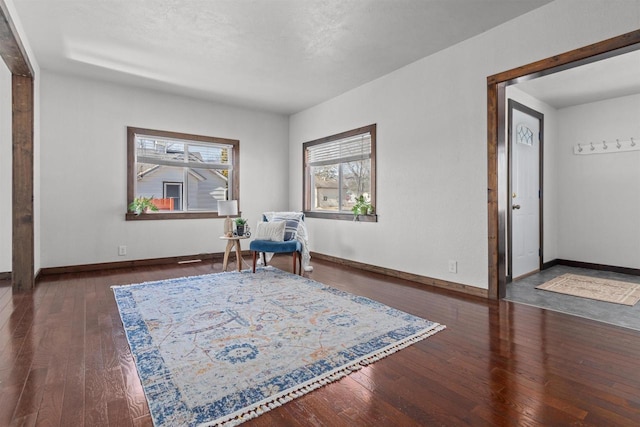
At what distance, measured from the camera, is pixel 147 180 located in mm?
5320

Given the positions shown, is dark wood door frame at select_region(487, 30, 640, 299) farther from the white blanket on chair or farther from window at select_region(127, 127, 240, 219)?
window at select_region(127, 127, 240, 219)

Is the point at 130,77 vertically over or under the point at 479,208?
over

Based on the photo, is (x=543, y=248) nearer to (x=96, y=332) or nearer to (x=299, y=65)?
(x=299, y=65)

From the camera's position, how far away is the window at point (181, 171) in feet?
17.1

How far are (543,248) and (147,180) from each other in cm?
618

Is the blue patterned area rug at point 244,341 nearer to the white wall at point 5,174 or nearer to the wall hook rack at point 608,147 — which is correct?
the white wall at point 5,174

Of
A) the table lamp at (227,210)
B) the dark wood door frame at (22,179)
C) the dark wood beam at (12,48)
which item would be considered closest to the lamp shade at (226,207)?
the table lamp at (227,210)

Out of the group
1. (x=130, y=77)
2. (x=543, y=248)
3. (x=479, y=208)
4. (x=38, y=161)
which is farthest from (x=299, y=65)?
(x=543, y=248)

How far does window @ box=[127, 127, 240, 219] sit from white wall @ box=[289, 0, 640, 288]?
2.43m

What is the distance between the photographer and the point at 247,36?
3496 mm

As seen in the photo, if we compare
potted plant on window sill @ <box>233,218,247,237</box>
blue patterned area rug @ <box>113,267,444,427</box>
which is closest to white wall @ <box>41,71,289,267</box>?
potted plant on window sill @ <box>233,218,247,237</box>

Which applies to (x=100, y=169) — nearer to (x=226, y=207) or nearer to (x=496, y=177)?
(x=226, y=207)

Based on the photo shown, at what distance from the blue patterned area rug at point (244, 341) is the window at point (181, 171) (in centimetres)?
209

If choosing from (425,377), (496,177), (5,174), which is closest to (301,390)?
(425,377)
